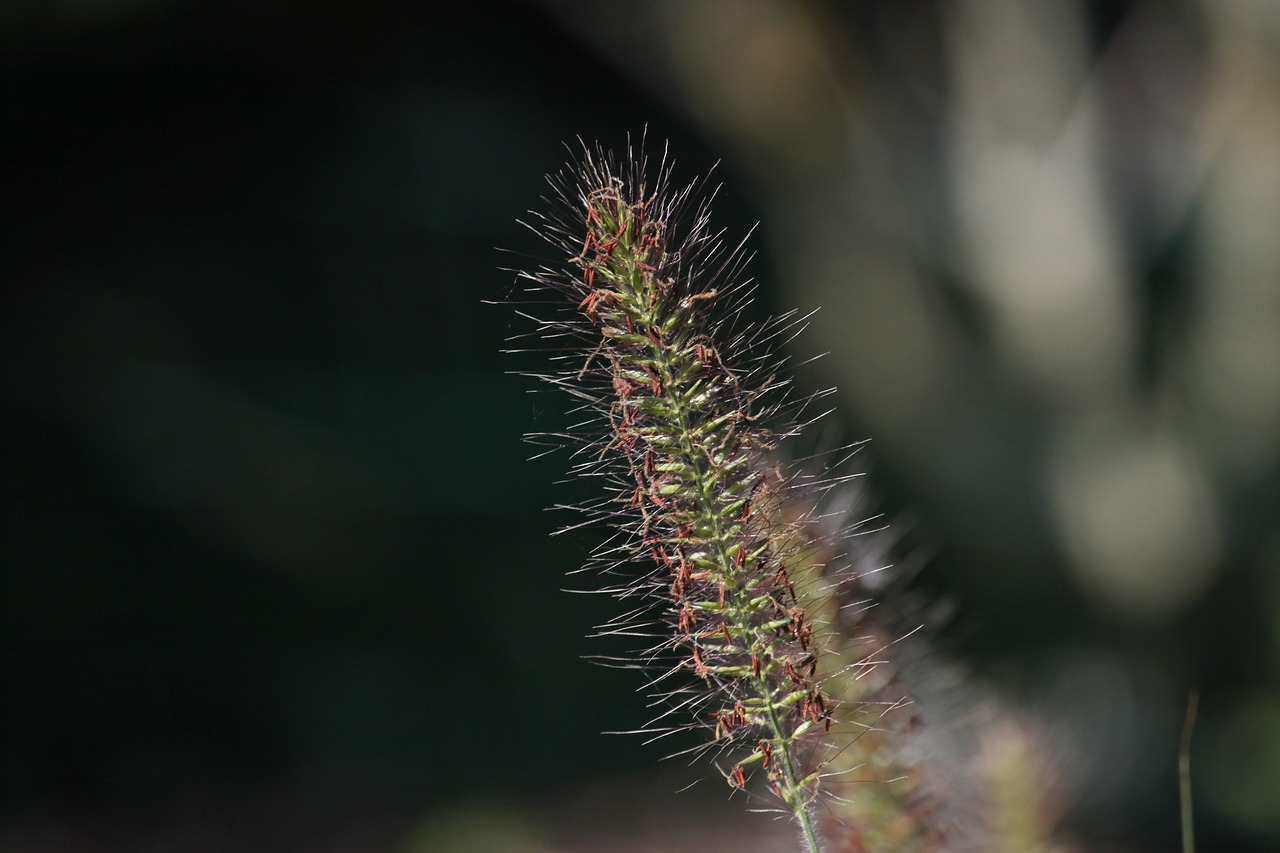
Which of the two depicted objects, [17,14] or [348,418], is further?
[348,418]

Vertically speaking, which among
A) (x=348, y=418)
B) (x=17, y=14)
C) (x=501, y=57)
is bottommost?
(x=348, y=418)

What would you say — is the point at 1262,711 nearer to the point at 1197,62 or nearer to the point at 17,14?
the point at 1197,62

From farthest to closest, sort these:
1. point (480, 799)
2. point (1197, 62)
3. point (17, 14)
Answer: point (480, 799) → point (1197, 62) → point (17, 14)

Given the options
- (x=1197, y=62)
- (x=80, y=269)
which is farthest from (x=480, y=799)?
(x=1197, y=62)

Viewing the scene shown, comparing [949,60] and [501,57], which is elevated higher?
[501,57]

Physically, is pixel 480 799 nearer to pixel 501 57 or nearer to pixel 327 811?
pixel 327 811

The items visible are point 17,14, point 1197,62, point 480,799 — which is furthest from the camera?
point 480,799

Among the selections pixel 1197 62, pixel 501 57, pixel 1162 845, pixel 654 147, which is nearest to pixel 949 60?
pixel 1197 62
